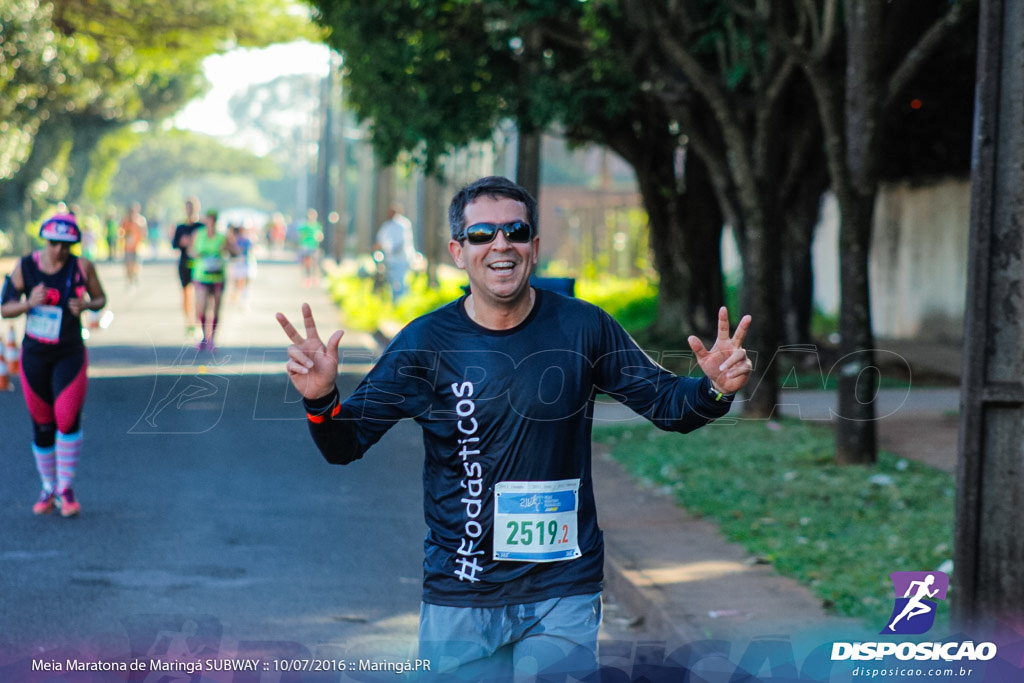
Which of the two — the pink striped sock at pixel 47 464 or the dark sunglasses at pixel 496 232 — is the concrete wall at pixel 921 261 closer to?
the pink striped sock at pixel 47 464

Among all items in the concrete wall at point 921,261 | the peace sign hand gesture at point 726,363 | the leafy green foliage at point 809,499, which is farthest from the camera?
the concrete wall at point 921,261

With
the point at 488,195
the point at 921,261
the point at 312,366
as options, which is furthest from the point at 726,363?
the point at 921,261

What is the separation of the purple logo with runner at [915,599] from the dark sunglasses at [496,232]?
10.5 feet

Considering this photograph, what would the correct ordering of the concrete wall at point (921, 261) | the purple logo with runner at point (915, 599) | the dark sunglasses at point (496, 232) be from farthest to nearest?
the concrete wall at point (921, 261) → the purple logo with runner at point (915, 599) → the dark sunglasses at point (496, 232)

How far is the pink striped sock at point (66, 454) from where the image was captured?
9.12m

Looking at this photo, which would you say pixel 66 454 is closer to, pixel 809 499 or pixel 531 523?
pixel 809 499

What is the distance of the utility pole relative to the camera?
235 inches

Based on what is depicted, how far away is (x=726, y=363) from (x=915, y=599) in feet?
10.7

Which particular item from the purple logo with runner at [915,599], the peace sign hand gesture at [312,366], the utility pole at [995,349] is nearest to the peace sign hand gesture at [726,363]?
the peace sign hand gesture at [312,366]

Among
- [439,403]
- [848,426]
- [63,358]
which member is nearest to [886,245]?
[848,426]

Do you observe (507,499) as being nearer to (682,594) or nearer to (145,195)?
(682,594)

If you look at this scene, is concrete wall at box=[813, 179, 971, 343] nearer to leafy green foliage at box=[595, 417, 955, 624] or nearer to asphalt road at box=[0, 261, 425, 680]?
leafy green foliage at box=[595, 417, 955, 624]

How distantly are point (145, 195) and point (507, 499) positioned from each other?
130 meters

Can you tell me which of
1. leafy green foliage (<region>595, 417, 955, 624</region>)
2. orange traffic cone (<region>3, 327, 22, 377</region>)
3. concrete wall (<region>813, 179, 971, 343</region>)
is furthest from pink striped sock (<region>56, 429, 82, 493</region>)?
concrete wall (<region>813, 179, 971, 343</region>)
